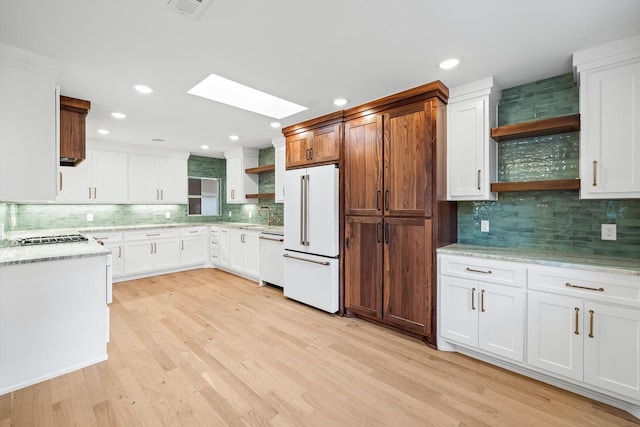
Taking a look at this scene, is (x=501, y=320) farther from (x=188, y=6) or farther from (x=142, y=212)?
(x=142, y=212)

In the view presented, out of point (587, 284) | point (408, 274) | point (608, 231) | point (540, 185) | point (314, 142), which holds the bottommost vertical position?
point (408, 274)

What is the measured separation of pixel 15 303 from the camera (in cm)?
206

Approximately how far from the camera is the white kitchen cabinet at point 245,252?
4.84m

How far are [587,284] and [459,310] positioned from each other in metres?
0.89

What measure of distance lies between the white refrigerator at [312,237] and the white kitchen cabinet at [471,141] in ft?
4.21

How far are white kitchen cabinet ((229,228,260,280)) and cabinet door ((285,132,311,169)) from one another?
159 cm

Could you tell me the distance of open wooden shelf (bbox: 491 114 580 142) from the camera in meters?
2.22

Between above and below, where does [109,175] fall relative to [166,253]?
above

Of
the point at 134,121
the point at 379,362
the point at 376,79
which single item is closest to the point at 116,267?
the point at 134,121

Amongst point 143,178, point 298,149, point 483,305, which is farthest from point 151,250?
point 483,305

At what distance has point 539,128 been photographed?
2.33 metres

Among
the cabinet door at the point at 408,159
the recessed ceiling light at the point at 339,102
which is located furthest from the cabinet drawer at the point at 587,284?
the recessed ceiling light at the point at 339,102

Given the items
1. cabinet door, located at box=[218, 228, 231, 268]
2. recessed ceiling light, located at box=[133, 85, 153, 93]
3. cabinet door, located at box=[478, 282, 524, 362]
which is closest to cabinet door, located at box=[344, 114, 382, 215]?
cabinet door, located at box=[478, 282, 524, 362]

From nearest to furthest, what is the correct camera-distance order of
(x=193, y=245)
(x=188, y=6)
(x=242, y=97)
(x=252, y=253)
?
(x=188, y=6), (x=242, y=97), (x=252, y=253), (x=193, y=245)
